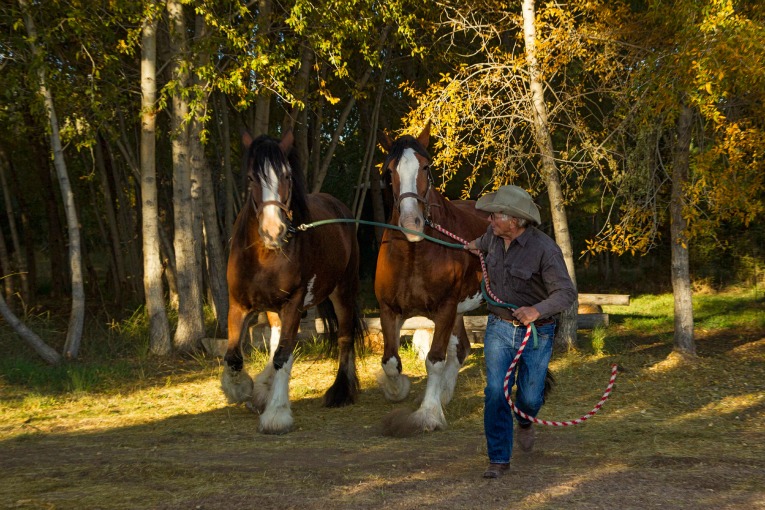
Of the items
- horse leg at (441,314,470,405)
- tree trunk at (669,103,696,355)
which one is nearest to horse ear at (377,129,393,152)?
horse leg at (441,314,470,405)

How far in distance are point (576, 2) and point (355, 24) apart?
3.15 metres

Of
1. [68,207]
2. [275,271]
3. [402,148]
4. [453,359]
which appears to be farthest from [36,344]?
[402,148]

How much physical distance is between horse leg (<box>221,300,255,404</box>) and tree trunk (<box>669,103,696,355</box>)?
5.70m

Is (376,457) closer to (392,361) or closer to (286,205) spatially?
(392,361)

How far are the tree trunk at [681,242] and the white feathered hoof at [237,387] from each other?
5.70 metres

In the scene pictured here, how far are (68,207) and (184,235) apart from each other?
1.61 meters

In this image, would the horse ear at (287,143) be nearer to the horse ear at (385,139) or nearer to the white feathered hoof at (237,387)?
the horse ear at (385,139)

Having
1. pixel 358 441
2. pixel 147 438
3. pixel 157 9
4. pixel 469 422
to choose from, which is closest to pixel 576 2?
pixel 157 9

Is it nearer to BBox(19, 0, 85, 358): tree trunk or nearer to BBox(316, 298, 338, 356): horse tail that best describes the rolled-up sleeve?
BBox(316, 298, 338, 356): horse tail

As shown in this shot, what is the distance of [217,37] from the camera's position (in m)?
9.82

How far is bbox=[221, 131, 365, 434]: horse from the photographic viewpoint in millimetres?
6527

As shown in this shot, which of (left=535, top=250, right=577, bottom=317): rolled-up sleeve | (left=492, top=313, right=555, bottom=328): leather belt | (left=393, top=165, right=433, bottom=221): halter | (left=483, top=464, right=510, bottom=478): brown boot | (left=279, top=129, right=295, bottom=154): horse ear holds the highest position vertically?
(left=279, top=129, right=295, bottom=154): horse ear

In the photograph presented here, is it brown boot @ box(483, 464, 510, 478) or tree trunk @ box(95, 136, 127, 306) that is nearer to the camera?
brown boot @ box(483, 464, 510, 478)

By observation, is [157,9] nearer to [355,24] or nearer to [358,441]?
Answer: [355,24]
